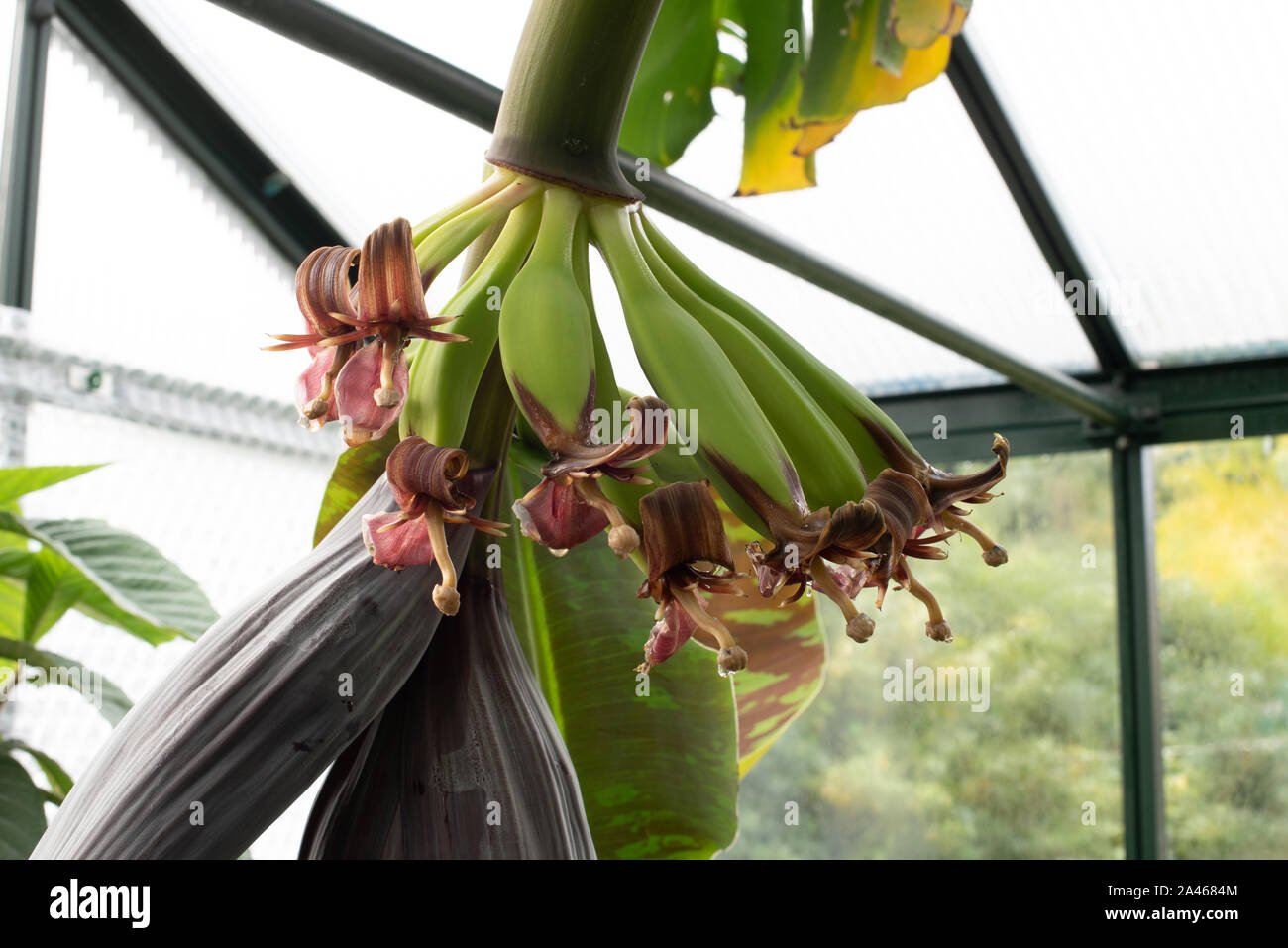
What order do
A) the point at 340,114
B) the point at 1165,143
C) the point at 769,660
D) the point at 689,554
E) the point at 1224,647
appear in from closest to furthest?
the point at 689,554 → the point at 769,660 → the point at 1165,143 → the point at 340,114 → the point at 1224,647

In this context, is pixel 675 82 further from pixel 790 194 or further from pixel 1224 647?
pixel 1224 647

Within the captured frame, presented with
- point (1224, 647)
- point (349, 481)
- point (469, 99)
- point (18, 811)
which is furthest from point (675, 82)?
point (1224, 647)

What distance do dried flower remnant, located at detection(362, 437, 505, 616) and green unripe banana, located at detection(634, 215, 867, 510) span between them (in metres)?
0.06

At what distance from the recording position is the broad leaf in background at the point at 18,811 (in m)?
0.46

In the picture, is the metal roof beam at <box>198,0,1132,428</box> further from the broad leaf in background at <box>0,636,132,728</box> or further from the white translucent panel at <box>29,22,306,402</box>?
the white translucent panel at <box>29,22,306,402</box>

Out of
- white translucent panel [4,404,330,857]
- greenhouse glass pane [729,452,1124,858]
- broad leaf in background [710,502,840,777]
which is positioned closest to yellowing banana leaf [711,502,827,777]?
broad leaf in background [710,502,840,777]

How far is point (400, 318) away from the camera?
0.51 ft

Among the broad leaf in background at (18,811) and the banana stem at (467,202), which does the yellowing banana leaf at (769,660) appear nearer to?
the banana stem at (467,202)

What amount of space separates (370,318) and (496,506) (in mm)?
46

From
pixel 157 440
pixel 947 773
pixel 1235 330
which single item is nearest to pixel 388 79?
pixel 157 440

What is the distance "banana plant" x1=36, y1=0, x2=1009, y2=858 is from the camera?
136mm

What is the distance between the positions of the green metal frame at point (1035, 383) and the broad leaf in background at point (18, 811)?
628mm

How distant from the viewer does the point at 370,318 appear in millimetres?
155

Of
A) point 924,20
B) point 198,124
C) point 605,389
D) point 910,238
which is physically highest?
point 198,124
